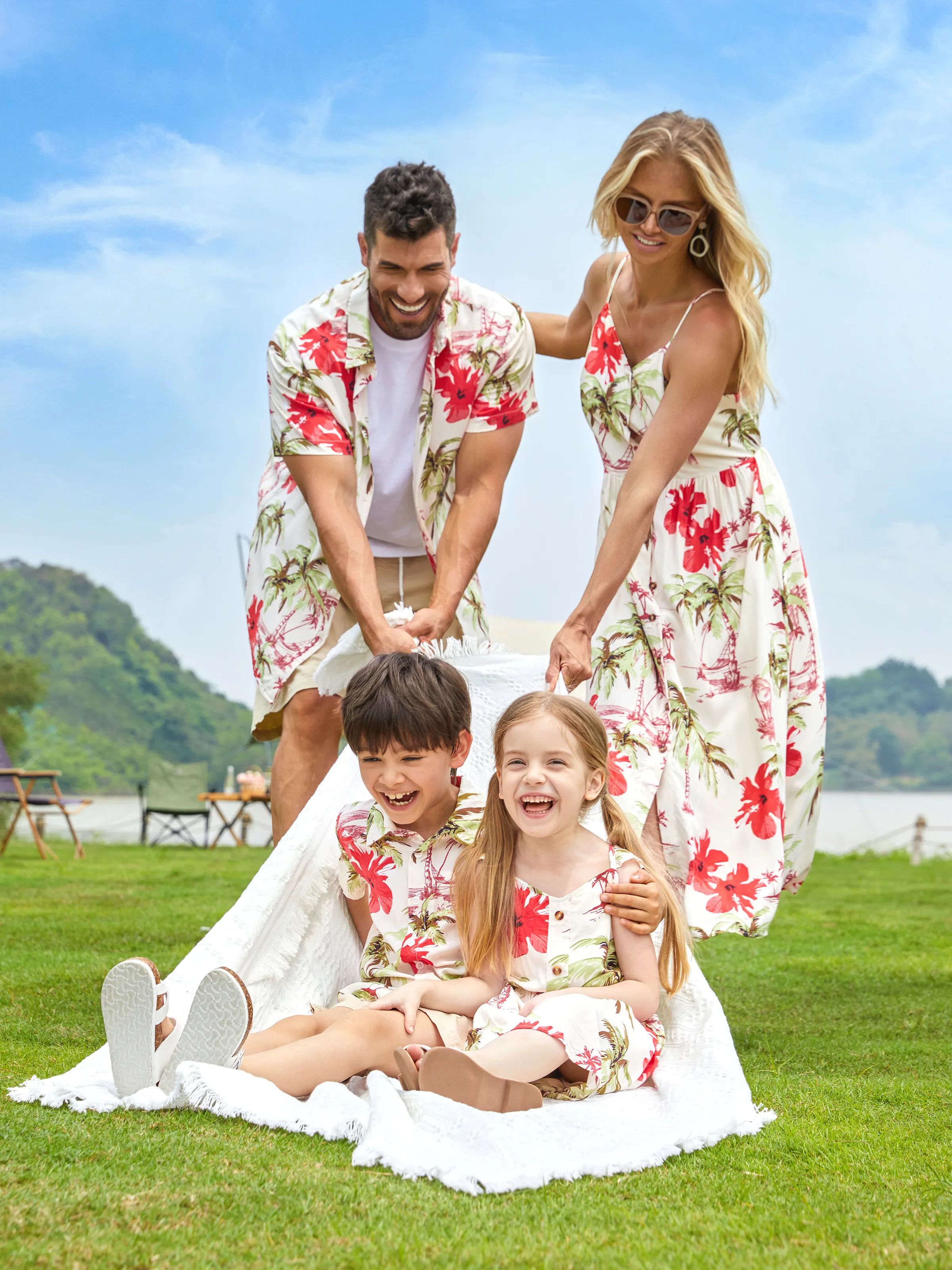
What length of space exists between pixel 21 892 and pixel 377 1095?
5.77 metres

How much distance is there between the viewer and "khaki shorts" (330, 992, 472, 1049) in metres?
2.21

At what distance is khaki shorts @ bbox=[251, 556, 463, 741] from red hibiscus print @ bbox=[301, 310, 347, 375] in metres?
0.50

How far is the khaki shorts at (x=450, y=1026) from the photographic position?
2.21m

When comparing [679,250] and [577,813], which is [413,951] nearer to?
[577,813]

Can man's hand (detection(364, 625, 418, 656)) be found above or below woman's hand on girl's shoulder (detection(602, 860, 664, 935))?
above

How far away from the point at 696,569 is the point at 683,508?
0.13 m

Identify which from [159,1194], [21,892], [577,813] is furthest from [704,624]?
[21,892]

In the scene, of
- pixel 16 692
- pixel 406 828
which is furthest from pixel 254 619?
pixel 16 692

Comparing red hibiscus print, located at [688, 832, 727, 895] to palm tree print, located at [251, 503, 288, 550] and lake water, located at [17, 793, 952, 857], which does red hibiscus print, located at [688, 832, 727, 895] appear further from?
lake water, located at [17, 793, 952, 857]

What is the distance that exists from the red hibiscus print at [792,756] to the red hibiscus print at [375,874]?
2.87 feet

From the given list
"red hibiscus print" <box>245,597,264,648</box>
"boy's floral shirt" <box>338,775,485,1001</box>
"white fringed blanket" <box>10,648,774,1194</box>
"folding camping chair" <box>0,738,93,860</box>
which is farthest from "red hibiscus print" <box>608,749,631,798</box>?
"folding camping chair" <box>0,738,93,860</box>

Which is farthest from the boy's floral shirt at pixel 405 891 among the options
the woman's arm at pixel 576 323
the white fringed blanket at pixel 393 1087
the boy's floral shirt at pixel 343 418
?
the woman's arm at pixel 576 323

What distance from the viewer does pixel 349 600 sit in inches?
115

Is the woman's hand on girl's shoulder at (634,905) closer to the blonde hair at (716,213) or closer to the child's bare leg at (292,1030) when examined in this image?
the child's bare leg at (292,1030)
